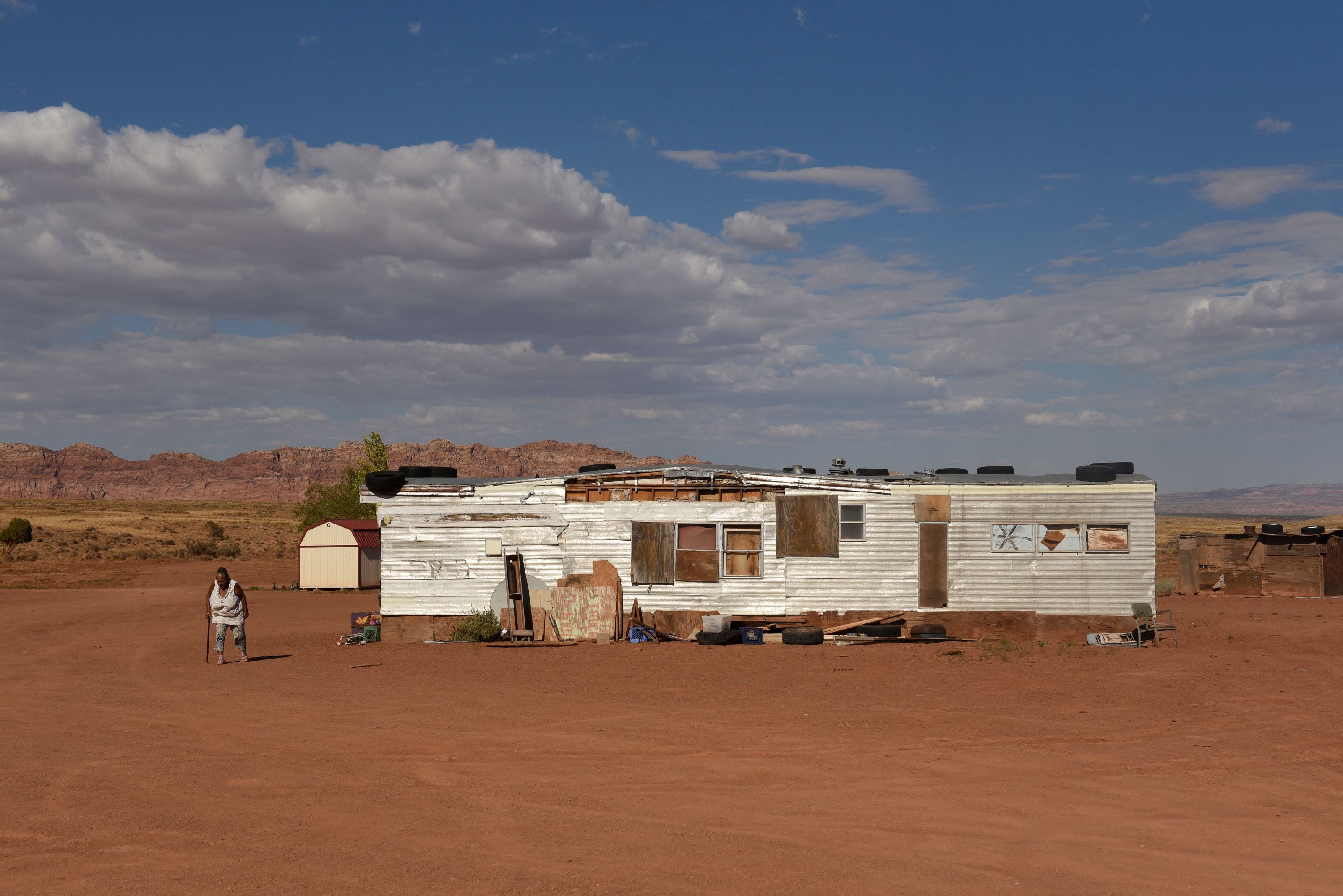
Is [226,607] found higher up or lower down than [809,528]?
lower down

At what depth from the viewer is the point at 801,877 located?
21.2ft

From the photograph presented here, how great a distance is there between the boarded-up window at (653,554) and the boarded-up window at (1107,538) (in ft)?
26.7

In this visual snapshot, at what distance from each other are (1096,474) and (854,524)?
4882 mm

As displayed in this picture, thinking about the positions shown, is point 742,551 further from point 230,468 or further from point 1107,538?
point 230,468

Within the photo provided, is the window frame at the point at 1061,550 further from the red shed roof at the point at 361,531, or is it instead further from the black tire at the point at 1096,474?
the red shed roof at the point at 361,531

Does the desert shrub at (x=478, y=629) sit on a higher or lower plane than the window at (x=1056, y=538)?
lower

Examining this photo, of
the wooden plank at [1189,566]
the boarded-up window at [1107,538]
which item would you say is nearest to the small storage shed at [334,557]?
the boarded-up window at [1107,538]

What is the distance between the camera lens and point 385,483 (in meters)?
19.5

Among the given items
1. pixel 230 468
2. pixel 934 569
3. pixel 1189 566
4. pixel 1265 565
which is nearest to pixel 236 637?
pixel 934 569


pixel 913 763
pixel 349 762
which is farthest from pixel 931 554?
pixel 349 762

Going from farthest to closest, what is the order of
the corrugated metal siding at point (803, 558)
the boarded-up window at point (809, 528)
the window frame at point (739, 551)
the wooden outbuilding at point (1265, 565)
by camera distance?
the wooden outbuilding at point (1265, 565)
the window frame at point (739, 551)
the boarded-up window at point (809, 528)
the corrugated metal siding at point (803, 558)

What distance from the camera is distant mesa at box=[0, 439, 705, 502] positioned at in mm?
175875

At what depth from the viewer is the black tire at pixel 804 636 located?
18484 mm

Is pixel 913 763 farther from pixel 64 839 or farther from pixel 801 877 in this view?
pixel 64 839
